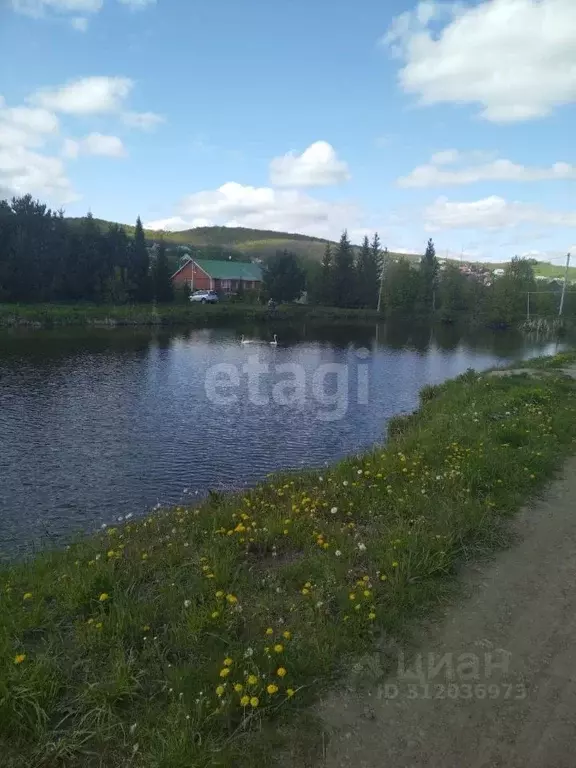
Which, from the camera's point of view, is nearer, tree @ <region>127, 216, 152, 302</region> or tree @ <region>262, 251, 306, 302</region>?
tree @ <region>127, 216, 152, 302</region>

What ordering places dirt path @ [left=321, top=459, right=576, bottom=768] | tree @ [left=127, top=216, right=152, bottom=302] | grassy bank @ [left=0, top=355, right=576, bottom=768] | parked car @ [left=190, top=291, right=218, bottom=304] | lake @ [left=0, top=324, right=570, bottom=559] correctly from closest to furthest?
dirt path @ [left=321, top=459, right=576, bottom=768] → grassy bank @ [left=0, top=355, right=576, bottom=768] → lake @ [left=0, top=324, right=570, bottom=559] → tree @ [left=127, top=216, right=152, bottom=302] → parked car @ [left=190, top=291, right=218, bottom=304]

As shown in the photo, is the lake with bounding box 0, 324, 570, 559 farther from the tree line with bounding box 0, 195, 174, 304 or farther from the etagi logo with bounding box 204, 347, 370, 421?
the tree line with bounding box 0, 195, 174, 304

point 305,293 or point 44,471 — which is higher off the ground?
point 305,293

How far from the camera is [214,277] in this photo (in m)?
103

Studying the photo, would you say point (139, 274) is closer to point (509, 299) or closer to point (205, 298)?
point (205, 298)

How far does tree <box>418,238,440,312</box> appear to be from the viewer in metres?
103

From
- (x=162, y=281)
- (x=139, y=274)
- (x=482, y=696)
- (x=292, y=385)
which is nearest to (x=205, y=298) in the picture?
(x=162, y=281)

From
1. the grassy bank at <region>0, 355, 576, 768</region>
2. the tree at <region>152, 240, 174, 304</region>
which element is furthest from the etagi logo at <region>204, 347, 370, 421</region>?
the tree at <region>152, 240, 174, 304</region>

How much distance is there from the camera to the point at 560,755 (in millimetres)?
3697

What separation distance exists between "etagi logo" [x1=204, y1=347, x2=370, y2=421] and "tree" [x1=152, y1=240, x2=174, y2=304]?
131 ft

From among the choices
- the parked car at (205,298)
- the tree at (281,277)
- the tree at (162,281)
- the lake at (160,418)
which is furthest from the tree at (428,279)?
the lake at (160,418)

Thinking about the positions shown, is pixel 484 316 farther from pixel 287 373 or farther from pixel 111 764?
pixel 111 764

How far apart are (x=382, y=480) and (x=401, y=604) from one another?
11.8ft

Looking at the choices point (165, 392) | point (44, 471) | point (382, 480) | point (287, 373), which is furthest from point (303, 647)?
point (287, 373)
